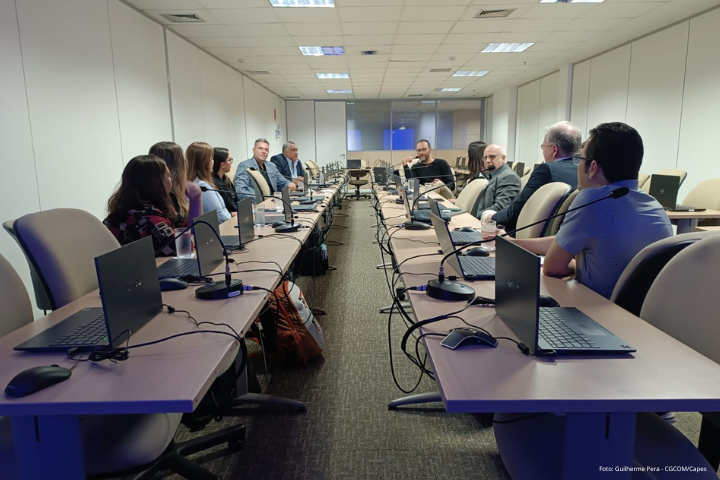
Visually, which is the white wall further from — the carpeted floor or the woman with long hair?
the carpeted floor

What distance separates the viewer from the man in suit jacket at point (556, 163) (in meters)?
2.91

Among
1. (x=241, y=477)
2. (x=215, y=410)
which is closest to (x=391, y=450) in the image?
(x=241, y=477)

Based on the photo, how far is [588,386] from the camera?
98 cm

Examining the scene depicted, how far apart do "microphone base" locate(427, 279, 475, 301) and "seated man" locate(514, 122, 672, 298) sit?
0.40 metres

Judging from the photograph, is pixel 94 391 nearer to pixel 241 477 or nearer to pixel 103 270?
pixel 103 270

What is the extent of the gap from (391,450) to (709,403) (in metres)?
1.24

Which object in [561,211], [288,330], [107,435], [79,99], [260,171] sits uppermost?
[79,99]

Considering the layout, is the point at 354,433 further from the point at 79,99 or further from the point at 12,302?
the point at 79,99

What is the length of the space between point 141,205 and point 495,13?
14.5ft

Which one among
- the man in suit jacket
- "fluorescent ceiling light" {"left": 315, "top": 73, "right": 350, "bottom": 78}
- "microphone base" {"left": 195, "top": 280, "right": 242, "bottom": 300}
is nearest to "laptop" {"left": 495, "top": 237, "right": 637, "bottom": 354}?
"microphone base" {"left": 195, "top": 280, "right": 242, "bottom": 300}

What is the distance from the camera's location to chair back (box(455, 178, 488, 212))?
421cm

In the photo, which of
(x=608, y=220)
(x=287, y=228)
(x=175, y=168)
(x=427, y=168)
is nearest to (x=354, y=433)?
(x=608, y=220)

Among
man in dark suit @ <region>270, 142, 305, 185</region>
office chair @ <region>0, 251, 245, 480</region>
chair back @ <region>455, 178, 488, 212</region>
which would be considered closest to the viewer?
office chair @ <region>0, 251, 245, 480</region>

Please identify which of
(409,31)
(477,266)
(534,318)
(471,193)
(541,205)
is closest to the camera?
(534,318)
